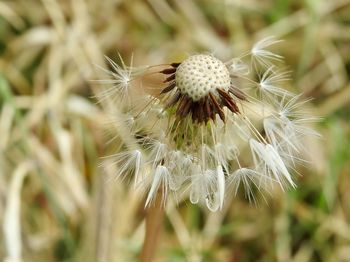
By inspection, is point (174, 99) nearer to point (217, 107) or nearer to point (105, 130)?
point (217, 107)

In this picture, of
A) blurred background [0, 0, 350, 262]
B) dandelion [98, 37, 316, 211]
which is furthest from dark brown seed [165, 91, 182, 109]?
blurred background [0, 0, 350, 262]

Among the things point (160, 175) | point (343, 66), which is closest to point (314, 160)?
point (343, 66)

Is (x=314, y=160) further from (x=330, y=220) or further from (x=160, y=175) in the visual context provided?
(x=160, y=175)

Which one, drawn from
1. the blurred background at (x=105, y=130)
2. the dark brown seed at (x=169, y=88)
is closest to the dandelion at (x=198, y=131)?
the dark brown seed at (x=169, y=88)

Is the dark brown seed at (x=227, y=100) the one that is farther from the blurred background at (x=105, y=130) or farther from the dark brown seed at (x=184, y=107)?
the blurred background at (x=105, y=130)

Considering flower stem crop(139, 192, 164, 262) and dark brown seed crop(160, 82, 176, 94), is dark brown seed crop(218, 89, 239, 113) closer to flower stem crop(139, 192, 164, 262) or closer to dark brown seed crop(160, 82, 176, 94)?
dark brown seed crop(160, 82, 176, 94)

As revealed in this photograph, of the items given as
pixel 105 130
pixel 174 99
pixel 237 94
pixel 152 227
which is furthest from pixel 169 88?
pixel 105 130
